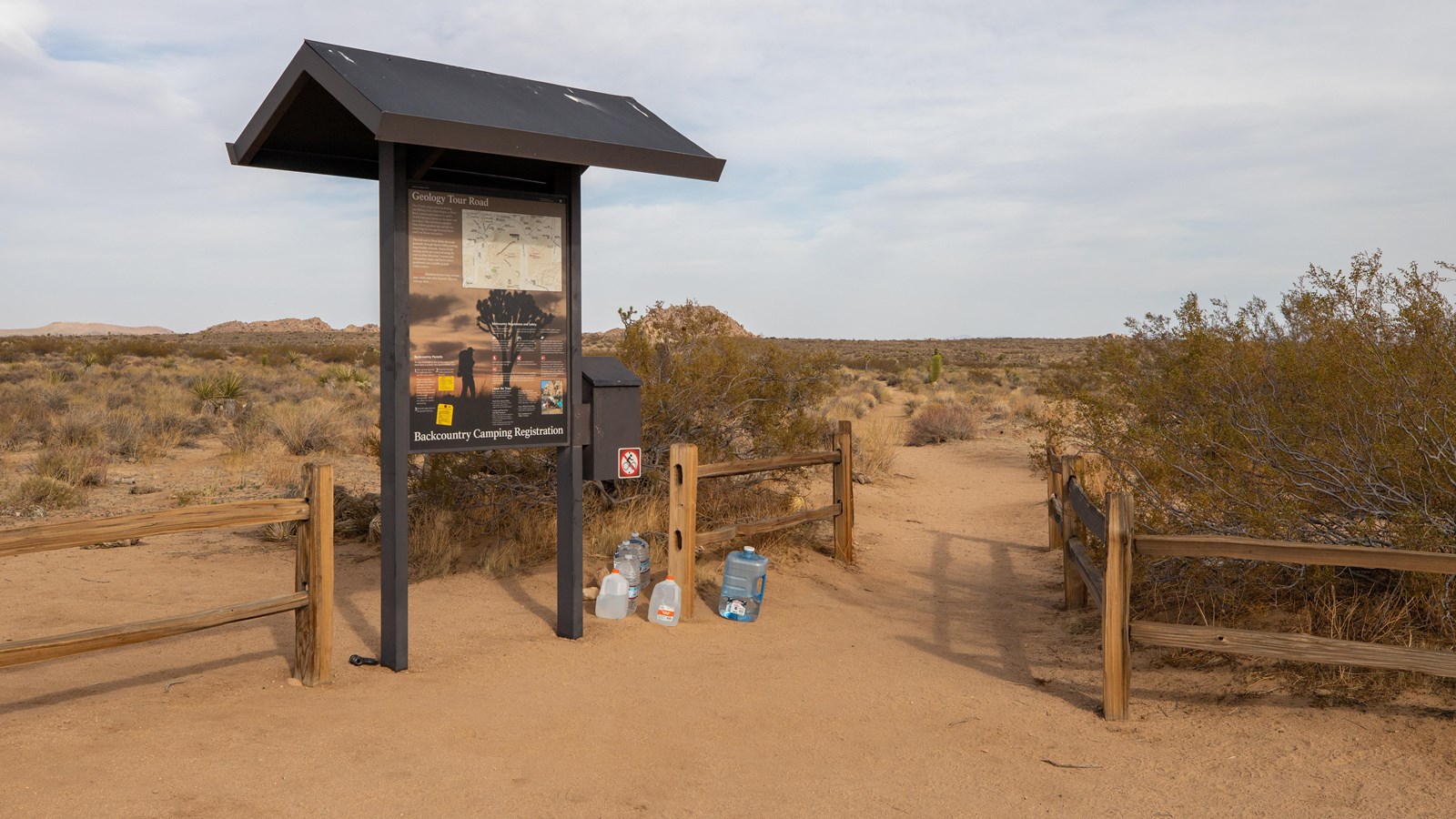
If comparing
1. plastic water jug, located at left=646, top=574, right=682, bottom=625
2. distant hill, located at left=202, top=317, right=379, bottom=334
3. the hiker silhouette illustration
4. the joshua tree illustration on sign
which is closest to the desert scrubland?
plastic water jug, located at left=646, top=574, right=682, bottom=625

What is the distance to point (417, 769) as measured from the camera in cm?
427

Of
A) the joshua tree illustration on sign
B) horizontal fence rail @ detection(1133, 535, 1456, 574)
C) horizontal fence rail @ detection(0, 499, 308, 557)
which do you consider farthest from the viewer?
the joshua tree illustration on sign

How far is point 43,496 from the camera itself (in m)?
11.0

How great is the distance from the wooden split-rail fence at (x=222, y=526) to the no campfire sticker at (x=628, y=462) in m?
1.98

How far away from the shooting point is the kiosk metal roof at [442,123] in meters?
5.18

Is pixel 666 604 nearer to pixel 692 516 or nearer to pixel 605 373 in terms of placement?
pixel 692 516

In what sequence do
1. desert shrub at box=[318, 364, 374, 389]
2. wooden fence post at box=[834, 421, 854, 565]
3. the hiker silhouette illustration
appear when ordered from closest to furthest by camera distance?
the hiker silhouette illustration, wooden fence post at box=[834, 421, 854, 565], desert shrub at box=[318, 364, 374, 389]

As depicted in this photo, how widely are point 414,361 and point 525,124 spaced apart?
1.49 metres

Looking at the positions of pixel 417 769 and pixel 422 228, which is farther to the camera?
pixel 422 228

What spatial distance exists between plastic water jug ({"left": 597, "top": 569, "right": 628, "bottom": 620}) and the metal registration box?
2.68 ft

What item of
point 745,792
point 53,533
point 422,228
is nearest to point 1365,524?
point 745,792

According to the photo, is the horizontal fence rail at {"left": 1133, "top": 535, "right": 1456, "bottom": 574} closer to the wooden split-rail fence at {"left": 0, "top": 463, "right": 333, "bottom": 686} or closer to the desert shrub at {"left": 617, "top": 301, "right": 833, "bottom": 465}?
the wooden split-rail fence at {"left": 0, "top": 463, "right": 333, "bottom": 686}

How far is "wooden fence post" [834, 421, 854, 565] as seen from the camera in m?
9.45

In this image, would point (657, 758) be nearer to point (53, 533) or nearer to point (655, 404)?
point (53, 533)
